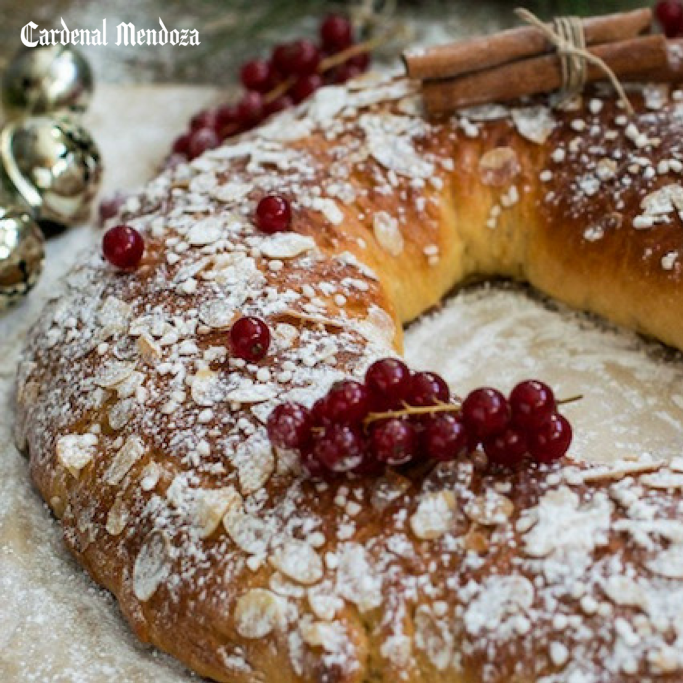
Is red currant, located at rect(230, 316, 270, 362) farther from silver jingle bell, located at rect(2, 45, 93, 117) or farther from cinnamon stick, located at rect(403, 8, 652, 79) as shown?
silver jingle bell, located at rect(2, 45, 93, 117)

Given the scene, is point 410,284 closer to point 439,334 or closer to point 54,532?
point 439,334

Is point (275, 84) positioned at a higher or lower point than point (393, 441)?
higher

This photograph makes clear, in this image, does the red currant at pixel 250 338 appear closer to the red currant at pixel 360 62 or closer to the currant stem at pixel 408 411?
the currant stem at pixel 408 411

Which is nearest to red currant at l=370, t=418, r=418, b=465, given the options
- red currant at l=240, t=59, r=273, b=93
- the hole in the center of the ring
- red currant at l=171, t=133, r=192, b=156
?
the hole in the center of the ring

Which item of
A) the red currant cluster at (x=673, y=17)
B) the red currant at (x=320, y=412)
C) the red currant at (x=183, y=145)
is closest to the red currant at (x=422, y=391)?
the red currant at (x=320, y=412)

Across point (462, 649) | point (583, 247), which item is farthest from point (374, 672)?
point (583, 247)

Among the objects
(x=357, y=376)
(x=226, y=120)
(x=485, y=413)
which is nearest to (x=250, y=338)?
(x=357, y=376)

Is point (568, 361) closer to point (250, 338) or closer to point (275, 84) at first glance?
point (250, 338)
